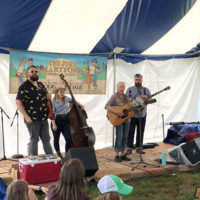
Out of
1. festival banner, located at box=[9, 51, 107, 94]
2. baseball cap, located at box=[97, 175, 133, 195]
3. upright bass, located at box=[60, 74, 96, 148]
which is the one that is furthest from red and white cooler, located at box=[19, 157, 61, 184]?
festival banner, located at box=[9, 51, 107, 94]

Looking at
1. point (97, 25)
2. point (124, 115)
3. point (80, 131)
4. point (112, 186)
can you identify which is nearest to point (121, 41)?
point (97, 25)

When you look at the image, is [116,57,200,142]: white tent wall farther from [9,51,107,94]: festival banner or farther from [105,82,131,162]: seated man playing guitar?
[105,82,131,162]: seated man playing guitar

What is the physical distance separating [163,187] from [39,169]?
1.67m

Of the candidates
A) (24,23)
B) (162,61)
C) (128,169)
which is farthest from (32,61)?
(162,61)

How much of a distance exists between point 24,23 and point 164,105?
12.7ft

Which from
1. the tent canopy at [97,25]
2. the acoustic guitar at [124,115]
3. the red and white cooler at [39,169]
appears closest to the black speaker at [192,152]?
the acoustic guitar at [124,115]

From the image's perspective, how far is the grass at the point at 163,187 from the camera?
320cm

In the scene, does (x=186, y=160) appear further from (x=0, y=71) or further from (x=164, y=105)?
(x=0, y=71)

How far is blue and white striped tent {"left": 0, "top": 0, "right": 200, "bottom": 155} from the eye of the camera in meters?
4.25

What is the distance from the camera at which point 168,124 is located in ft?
20.7

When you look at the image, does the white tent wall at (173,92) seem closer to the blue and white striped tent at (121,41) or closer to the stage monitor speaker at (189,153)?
the blue and white striped tent at (121,41)

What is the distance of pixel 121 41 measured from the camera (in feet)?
17.5

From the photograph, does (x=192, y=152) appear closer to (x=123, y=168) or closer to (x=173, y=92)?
(x=123, y=168)

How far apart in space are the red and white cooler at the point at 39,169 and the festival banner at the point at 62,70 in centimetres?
188
